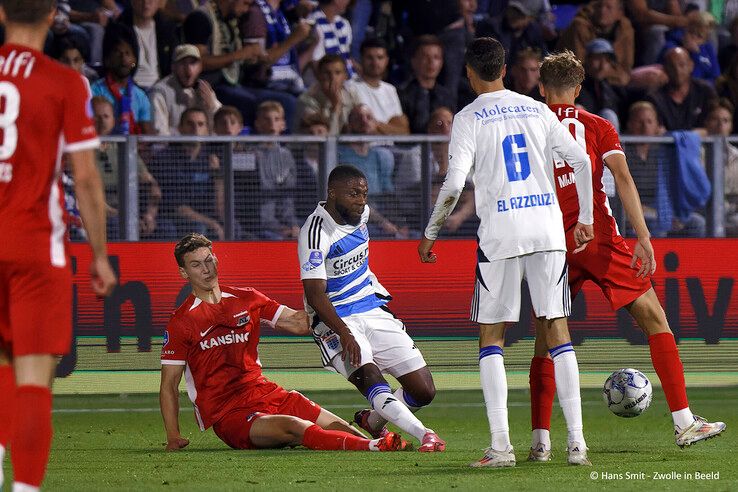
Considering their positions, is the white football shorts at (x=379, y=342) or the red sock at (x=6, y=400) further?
the white football shorts at (x=379, y=342)

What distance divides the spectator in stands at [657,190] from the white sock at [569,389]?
513cm

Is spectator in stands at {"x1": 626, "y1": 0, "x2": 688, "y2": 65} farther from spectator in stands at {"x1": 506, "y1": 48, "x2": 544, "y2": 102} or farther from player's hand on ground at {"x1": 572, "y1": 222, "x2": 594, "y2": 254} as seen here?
player's hand on ground at {"x1": 572, "y1": 222, "x2": 594, "y2": 254}

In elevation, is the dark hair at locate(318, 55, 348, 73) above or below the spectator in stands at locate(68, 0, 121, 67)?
below

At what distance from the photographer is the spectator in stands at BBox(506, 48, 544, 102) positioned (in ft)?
44.9

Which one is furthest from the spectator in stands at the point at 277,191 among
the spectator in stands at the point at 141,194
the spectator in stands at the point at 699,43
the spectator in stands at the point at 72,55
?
the spectator in stands at the point at 699,43

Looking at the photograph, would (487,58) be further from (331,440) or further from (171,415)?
(171,415)

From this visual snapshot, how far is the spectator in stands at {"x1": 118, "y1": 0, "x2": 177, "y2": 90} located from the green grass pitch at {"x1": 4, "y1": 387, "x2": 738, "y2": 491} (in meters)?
4.11

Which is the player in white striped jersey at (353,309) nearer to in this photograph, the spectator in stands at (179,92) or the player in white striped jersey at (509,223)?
the player in white striped jersey at (509,223)

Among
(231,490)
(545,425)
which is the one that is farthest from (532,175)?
(231,490)

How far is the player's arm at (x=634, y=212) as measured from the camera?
7031 mm

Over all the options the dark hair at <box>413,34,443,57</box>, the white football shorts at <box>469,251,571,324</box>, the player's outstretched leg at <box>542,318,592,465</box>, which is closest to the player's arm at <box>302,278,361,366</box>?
the white football shorts at <box>469,251,571,324</box>

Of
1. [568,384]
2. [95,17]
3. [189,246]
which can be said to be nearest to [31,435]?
[568,384]

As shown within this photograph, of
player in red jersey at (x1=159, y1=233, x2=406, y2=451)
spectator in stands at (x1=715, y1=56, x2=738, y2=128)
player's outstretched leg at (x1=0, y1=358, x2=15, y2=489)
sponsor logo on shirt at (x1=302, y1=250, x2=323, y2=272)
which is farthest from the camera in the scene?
spectator in stands at (x1=715, y1=56, x2=738, y2=128)

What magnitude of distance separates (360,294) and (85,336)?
313cm
